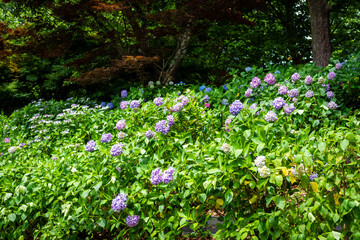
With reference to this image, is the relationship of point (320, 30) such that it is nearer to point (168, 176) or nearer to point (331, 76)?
point (331, 76)

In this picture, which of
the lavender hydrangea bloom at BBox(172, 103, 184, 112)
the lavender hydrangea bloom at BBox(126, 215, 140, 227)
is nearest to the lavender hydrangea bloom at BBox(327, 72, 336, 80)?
the lavender hydrangea bloom at BBox(172, 103, 184, 112)

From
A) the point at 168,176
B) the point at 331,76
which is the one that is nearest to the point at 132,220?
the point at 168,176

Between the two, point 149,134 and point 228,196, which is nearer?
point 228,196

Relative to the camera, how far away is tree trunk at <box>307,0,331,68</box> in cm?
619

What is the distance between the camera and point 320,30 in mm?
6258

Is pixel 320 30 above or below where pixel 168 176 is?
above

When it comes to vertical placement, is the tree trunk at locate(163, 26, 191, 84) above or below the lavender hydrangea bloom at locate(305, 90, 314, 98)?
below

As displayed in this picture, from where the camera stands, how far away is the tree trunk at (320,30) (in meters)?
6.19

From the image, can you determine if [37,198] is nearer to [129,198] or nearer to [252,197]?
[129,198]

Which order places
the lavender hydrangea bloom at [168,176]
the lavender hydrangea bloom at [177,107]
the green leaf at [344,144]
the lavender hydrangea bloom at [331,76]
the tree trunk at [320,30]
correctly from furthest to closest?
the tree trunk at [320,30]
the lavender hydrangea bloom at [331,76]
the lavender hydrangea bloom at [177,107]
the lavender hydrangea bloom at [168,176]
the green leaf at [344,144]

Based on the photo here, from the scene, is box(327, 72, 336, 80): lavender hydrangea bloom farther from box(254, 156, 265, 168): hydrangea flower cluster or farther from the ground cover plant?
box(254, 156, 265, 168): hydrangea flower cluster

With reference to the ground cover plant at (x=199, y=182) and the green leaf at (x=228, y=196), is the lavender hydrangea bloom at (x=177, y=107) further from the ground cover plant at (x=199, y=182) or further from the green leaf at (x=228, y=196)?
the green leaf at (x=228, y=196)

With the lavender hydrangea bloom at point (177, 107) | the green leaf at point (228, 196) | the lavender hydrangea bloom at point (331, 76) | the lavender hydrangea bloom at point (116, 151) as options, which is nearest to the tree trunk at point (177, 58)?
the lavender hydrangea bloom at point (331, 76)

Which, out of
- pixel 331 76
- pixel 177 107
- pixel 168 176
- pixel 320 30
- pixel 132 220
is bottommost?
pixel 132 220
